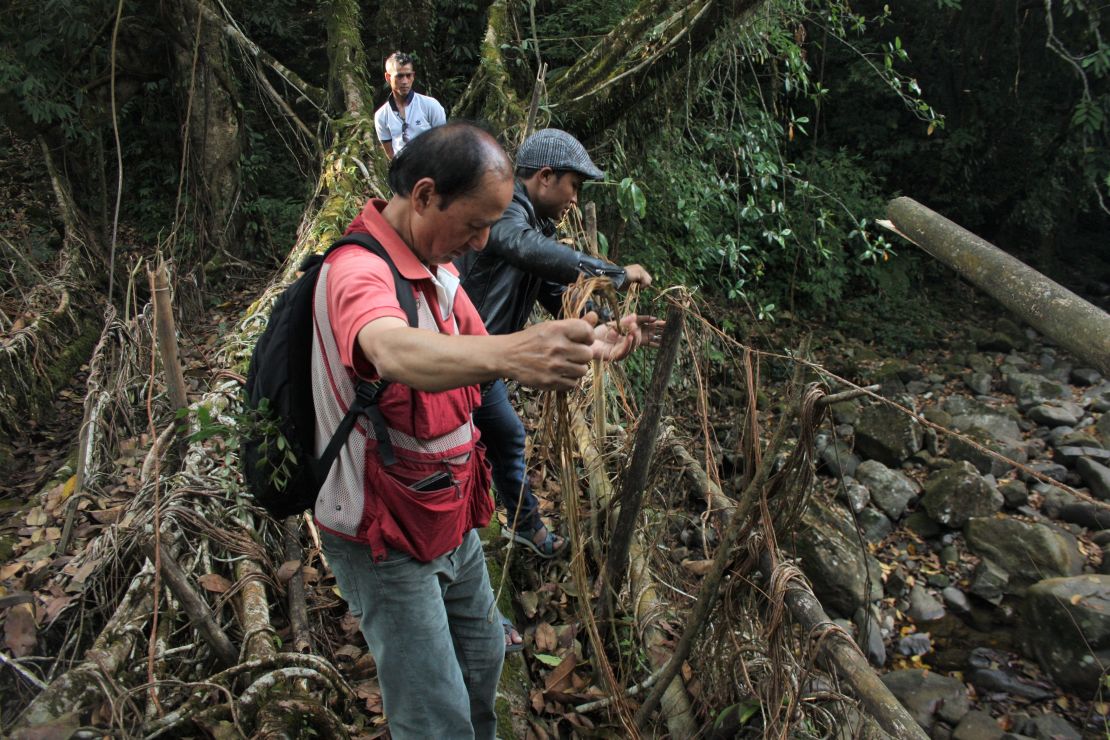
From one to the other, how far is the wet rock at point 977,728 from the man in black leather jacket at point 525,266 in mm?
3510

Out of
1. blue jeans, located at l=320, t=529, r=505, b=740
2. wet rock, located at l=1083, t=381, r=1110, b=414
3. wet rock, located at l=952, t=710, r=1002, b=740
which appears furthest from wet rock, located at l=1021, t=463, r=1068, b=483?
blue jeans, located at l=320, t=529, r=505, b=740

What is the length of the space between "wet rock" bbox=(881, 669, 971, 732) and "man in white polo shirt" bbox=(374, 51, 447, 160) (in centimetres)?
517

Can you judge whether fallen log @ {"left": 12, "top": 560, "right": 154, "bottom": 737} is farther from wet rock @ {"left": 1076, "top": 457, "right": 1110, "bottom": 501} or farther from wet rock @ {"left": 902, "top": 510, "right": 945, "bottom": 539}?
wet rock @ {"left": 1076, "top": 457, "right": 1110, "bottom": 501}

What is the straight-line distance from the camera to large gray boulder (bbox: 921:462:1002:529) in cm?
661

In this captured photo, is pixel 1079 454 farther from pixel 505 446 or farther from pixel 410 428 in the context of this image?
pixel 410 428

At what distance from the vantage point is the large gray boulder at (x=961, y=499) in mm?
6613

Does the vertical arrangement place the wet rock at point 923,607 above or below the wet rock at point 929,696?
below

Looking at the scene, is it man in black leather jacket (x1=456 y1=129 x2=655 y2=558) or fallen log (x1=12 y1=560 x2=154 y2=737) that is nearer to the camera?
fallen log (x1=12 y1=560 x2=154 y2=737)

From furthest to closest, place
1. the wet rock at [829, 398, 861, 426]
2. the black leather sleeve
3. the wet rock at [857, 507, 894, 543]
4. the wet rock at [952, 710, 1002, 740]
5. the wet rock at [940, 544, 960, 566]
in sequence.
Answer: the wet rock at [829, 398, 861, 426] → the wet rock at [857, 507, 894, 543] → the wet rock at [940, 544, 960, 566] → the wet rock at [952, 710, 1002, 740] → the black leather sleeve

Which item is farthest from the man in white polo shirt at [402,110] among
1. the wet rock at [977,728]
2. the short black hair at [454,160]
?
the wet rock at [977,728]

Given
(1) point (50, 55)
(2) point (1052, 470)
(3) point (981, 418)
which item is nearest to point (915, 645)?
(2) point (1052, 470)

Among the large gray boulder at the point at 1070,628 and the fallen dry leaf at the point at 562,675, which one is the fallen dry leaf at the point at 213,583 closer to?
the fallen dry leaf at the point at 562,675

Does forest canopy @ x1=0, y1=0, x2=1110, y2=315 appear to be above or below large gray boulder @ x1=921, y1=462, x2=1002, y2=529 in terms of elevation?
above

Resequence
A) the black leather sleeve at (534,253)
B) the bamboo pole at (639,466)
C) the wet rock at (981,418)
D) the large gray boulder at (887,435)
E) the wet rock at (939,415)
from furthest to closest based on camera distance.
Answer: the wet rock at (939,415) → the wet rock at (981,418) → the large gray boulder at (887,435) → the black leather sleeve at (534,253) → the bamboo pole at (639,466)
